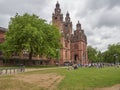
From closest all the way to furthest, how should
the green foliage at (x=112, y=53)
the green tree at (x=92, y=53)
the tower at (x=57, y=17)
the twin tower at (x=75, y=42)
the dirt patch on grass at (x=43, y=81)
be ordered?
1. the dirt patch on grass at (x=43, y=81)
2. the tower at (x=57, y=17)
3. the twin tower at (x=75, y=42)
4. the green foliage at (x=112, y=53)
5. the green tree at (x=92, y=53)

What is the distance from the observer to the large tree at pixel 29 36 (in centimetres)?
6462

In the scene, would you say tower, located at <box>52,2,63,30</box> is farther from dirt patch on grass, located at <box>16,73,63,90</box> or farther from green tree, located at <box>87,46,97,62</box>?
dirt patch on grass, located at <box>16,73,63,90</box>

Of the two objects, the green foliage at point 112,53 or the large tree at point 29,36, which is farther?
the green foliage at point 112,53

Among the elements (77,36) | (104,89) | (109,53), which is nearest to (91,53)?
(109,53)

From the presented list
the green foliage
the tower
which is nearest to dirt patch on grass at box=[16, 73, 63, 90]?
the tower

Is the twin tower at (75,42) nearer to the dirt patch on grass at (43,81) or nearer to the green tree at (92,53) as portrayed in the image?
the green tree at (92,53)

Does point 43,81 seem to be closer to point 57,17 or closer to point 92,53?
point 57,17

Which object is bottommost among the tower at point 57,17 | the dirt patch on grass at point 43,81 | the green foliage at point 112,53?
the dirt patch on grass at point 43,81

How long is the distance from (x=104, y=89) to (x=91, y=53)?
172 m

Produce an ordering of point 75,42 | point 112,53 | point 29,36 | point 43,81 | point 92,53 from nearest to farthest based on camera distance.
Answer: point 43,81 < point 29,36 < point 75,42 < point 112,53 < point 92,53

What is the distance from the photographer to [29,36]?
2562 inches

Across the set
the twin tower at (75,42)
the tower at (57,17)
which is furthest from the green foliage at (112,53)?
the tower at (57,17)

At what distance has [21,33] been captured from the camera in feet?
215

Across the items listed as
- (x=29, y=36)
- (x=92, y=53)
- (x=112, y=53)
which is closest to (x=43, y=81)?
(x=29, y=36)
